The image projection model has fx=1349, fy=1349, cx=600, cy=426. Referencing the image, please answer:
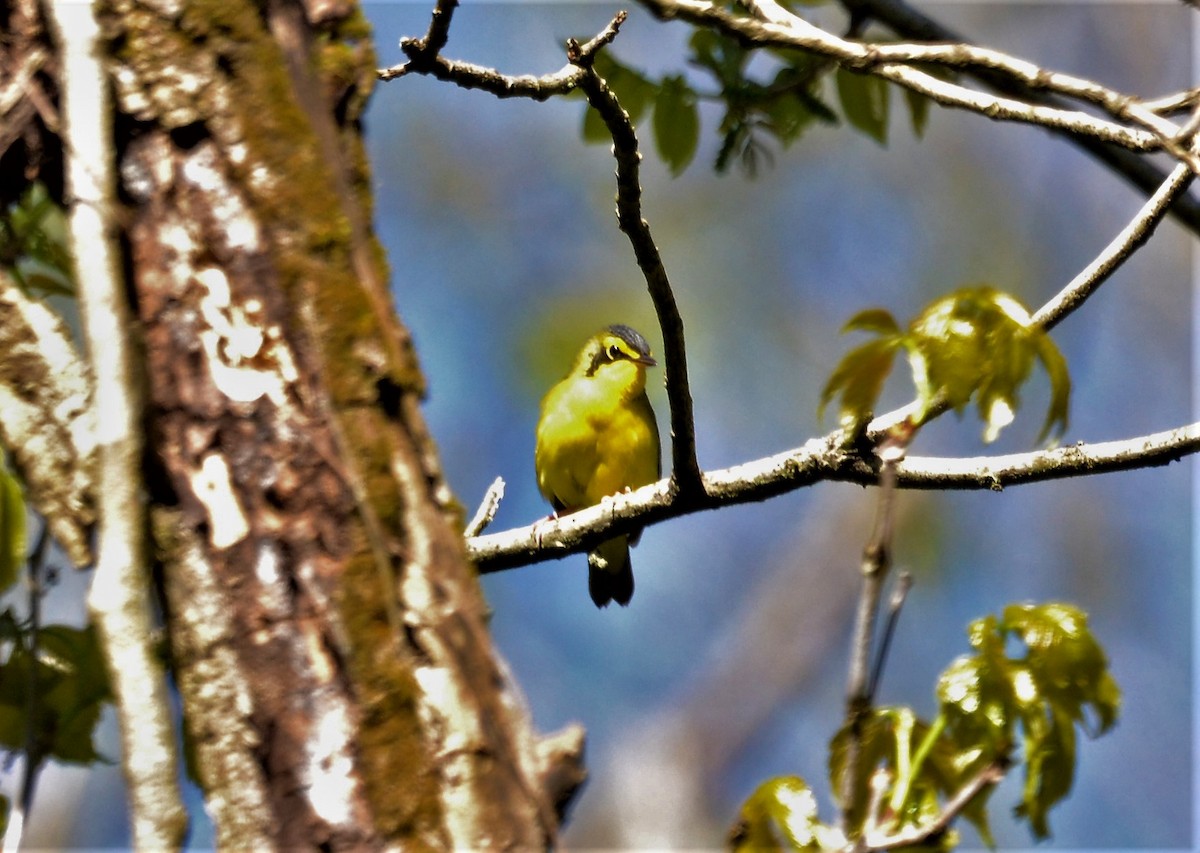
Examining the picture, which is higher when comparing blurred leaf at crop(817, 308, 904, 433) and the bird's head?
the bird's head

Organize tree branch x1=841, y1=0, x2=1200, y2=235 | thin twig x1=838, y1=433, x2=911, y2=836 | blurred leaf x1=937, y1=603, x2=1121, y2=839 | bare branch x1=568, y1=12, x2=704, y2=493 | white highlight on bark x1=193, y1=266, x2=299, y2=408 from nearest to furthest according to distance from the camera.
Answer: thin twig x1=838, y1=433, x2=911, y2=836 < white highlight on bark x1=193, y1=266, x2=299, y2=408 < blurred leaf x1=937, y1=603, x2=1121, y2=839 < bare branch x1=568, y1=12, x2=704, y2=493 < tree branch x1=841, y1=0, x2=1200, y2=235

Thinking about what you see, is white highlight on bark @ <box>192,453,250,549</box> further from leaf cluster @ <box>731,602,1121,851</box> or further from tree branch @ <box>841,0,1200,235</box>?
tree branch @ <box>841,0,1200,235</box>

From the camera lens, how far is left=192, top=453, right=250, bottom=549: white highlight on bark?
1925 mm

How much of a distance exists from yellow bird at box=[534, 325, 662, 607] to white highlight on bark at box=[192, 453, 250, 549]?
5.99 m

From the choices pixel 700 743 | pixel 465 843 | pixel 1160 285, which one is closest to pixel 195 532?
A: pixel 465 843

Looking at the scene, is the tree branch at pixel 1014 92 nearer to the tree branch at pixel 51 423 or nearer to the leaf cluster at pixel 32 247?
the leaf cluster at pixel 32 247

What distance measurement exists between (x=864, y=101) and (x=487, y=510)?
6.05 feet

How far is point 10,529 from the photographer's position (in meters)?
2.07

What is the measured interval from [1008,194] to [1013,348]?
43.1ft

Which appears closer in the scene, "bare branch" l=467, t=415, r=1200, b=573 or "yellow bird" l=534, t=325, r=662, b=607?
"bare branch" l=467, t=415, r=1200, b=573

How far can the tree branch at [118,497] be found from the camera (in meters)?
1.89

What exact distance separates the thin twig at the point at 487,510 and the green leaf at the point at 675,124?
4.17 feet

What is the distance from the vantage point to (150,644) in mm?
1931

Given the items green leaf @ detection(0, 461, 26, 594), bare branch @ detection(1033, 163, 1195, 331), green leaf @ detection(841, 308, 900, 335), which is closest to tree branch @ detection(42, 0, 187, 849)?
green leaf @ detection(0, 461, 26, 594)
